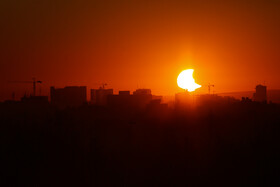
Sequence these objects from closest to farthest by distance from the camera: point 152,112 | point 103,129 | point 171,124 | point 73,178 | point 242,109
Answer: point 73,178
point 103,129
point 171,124
point 152,112
point 242,109

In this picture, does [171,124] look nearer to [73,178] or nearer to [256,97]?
[73,178]

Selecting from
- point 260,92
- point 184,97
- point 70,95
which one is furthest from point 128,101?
point 260,92

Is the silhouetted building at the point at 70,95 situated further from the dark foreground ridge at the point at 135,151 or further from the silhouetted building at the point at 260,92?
the silhouetted building at the point at 260,92

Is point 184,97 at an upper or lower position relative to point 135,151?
upper

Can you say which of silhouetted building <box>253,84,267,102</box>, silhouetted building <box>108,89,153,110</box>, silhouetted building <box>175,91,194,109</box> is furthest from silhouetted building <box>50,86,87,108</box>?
silhouetted building <box>253,84,267,102</box>

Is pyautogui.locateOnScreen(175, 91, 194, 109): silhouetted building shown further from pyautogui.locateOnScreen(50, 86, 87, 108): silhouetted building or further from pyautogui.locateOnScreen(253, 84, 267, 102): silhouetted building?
pyautogui.locateOnScreen(253, 84, 267, 102): silhouetted building

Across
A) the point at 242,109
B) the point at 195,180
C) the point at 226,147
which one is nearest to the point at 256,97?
the point at 242,109

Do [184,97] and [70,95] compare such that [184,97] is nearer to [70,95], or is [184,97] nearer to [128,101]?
[128,101]

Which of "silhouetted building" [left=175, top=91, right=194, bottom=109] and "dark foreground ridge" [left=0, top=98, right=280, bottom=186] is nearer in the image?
"dark foreground ridge" [left=0, top=98, right=280, bottom=186]
